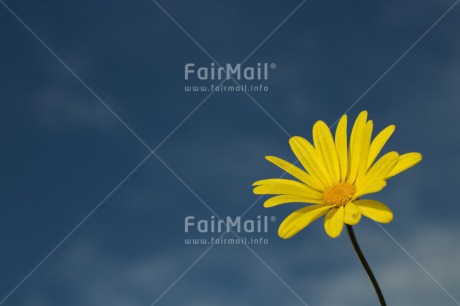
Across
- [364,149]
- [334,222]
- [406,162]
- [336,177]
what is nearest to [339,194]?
[336,177]

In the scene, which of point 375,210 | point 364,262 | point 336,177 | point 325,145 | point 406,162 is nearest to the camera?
point 364,262

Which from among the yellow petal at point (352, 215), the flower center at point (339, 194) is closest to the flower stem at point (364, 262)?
the yellow petal at point (352, 215)

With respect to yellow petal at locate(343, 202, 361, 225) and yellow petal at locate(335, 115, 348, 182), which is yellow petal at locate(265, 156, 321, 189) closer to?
yellow petal at locate(335, 115, 348, 182)

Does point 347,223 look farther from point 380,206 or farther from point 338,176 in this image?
point 338,176

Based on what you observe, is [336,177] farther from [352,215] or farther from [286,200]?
[352,215]

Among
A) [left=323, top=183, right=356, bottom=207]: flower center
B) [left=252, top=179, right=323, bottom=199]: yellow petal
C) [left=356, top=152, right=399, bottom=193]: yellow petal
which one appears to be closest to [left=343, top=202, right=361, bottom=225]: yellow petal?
[left=356, top=152, right=399, bottom=193]: yellow petal

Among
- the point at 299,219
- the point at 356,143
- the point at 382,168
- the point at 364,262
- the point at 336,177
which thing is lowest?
the point at 364,262

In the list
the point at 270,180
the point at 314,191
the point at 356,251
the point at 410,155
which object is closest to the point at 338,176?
the point at 314,191
